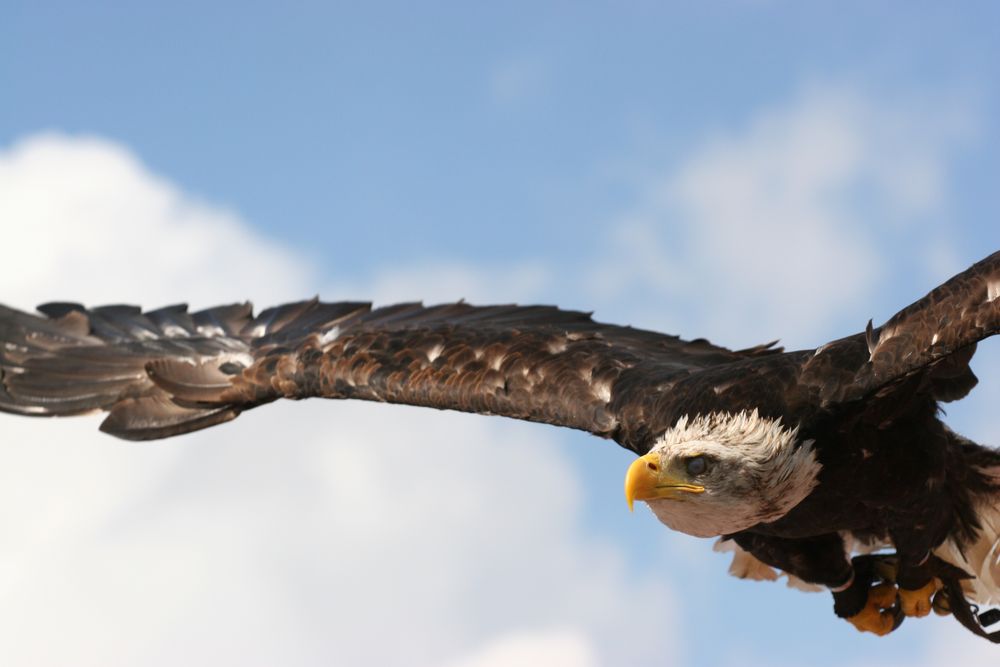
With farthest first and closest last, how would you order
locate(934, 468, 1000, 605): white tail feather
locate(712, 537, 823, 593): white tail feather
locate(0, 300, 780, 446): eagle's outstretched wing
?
locate(712, 537, 823, 593): white tail feather < locate(934, 468, 1000, 605): white tail feather < locate(0, 300, 780, 446): eagle's outstretched wing

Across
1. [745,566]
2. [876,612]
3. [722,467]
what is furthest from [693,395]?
[745,566]

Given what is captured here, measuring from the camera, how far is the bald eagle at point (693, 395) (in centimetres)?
606

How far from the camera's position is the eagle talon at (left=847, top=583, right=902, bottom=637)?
318 inches

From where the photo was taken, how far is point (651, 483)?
19.7 feet

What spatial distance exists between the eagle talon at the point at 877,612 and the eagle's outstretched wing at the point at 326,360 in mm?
1616

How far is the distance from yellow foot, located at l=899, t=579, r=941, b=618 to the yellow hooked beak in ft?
8.29

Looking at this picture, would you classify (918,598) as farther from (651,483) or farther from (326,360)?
(326,360)

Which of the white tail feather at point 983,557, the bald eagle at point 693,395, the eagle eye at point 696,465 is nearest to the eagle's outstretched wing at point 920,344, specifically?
the bald eagle at point 693,395

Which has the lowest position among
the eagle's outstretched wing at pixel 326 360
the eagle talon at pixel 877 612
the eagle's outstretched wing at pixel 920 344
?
the eagle talon at pixel 877 612

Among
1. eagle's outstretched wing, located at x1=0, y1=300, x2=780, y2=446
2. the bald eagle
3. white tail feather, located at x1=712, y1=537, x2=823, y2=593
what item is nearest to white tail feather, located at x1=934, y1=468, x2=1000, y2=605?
the bald eagle

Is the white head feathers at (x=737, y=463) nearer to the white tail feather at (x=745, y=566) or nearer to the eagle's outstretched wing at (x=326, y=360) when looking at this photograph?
the eagle's outstretched wing at (x=326, y=360)

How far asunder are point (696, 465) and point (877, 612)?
8.72 ft

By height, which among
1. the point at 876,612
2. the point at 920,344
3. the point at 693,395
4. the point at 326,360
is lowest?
the point at 876,612

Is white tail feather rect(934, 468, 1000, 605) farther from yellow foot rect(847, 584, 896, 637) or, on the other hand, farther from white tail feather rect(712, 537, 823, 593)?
white tail feather rect(712, 537, 823, 593)
